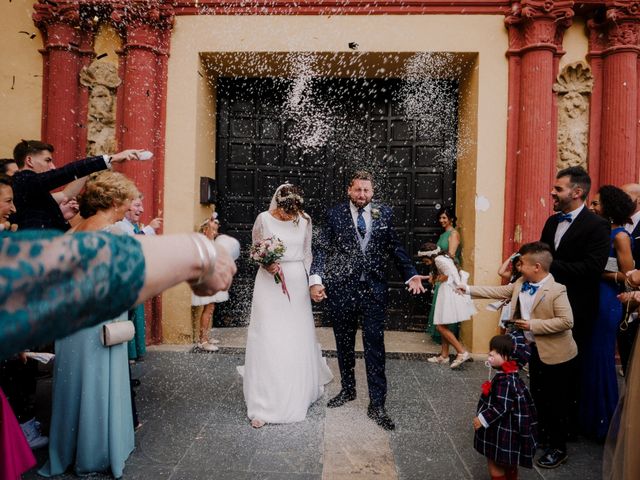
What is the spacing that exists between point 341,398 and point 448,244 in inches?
132

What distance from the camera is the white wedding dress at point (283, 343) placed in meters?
4.44

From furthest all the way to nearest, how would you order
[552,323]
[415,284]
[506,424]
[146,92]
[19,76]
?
[19,76] → [146,92] → [415,284] → [552,323] → [506,424]

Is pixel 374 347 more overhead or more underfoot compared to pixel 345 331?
more underfoot

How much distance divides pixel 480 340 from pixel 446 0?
17.1 ft

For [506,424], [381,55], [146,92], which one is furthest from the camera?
[381,55]

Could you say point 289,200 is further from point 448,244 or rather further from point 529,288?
point 448,244

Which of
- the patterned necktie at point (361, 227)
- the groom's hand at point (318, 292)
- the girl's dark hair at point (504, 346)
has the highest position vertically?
the patterned necktie at point (361, 227)

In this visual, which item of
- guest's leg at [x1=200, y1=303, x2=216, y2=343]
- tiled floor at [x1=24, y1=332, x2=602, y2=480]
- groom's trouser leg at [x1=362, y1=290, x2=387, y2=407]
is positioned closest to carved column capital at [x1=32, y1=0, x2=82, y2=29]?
guest's leg at [x1=200, y1=303, x2=216, y2=343]

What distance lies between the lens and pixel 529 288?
145 inches

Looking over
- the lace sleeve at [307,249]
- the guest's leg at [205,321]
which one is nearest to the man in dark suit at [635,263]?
the lace sleeve at [307,249]

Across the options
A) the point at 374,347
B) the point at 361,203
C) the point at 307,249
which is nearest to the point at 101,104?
the point at 307,249

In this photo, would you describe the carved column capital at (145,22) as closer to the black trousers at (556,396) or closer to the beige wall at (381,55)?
the beige wall at (381,55)

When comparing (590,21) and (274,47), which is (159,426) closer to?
(274,47)

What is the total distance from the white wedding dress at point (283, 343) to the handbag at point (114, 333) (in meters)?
1.46
